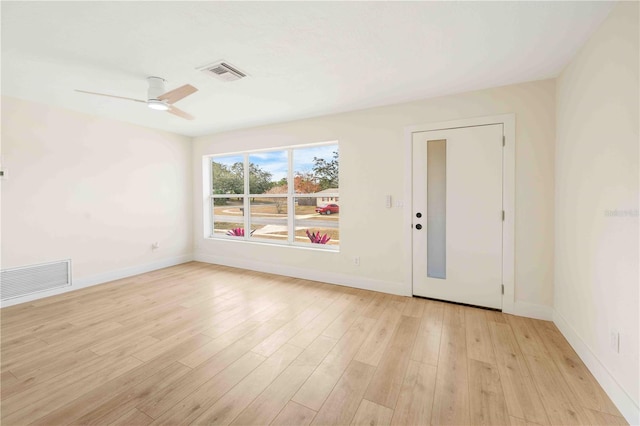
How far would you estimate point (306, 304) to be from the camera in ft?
10.7

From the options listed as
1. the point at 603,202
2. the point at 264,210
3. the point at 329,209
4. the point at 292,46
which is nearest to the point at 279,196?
the point at 264,210

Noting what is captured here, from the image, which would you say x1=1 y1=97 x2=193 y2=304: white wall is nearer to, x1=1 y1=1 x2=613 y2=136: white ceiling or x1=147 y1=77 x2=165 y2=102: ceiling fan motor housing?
x1=1 y1=1 x2=613 y2=136: white ceiling

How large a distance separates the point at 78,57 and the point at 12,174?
2.12 metres

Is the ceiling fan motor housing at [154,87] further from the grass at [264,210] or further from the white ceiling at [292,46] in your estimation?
the grass at [264,210]

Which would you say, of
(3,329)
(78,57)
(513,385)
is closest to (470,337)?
(513,385)

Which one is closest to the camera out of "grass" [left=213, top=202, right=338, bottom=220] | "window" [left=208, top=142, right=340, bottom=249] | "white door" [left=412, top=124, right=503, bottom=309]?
"white door" [left=412, top=124, right=503, bottom=309]

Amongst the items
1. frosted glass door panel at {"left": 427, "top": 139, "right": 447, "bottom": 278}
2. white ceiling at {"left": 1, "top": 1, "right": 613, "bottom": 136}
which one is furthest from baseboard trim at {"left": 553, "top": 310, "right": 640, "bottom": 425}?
white ceiling at {"left": 1, "top": 1, "right": 613, "bottom": 136}

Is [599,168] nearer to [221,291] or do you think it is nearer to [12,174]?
[221,291]


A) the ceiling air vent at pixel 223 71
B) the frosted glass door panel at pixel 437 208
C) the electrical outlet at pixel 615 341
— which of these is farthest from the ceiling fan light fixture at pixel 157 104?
the electrical outlet at pixel 615 341

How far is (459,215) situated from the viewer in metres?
3.20

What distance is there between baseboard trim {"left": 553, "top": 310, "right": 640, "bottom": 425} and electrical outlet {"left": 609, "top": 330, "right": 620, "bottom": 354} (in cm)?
18

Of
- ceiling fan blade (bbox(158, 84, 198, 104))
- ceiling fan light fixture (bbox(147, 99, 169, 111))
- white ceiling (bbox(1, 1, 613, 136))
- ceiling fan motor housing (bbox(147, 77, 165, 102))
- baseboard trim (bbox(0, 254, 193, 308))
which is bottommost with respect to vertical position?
baseboard trim (bbox(0, 254, 193, 308))

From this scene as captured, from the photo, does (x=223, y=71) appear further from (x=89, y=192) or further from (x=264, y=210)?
(x=89, y=192)

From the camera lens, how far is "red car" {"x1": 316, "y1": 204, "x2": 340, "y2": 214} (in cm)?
416
